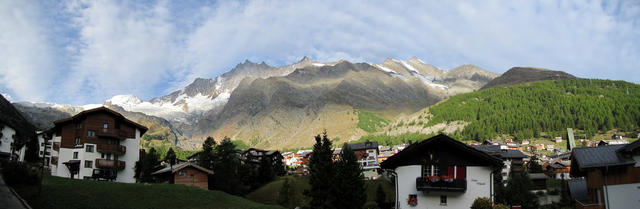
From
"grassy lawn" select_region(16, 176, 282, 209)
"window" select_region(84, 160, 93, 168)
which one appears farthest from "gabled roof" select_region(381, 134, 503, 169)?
"window" select_region(84, 160, 93, 168)

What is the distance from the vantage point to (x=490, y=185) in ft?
105

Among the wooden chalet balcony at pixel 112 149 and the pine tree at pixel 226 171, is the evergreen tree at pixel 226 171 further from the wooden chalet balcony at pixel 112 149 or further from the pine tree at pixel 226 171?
the wooden chalet balcony at pixel 112 149

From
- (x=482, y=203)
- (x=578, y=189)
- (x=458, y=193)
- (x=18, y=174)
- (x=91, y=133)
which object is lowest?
(x=578, y=189)

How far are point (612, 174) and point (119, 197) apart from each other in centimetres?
3780

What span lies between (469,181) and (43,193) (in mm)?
31029

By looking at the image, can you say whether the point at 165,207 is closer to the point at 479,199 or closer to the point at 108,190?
the point at 108,190

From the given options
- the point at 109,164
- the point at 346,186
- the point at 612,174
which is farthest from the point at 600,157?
the point at 109,164

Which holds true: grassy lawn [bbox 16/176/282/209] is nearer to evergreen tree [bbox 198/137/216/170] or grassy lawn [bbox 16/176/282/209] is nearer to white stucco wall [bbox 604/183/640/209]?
white stucco wall [bbox 604/183/640/209]

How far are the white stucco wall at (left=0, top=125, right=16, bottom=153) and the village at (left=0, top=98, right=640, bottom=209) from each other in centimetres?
16

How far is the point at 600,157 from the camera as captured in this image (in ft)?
103

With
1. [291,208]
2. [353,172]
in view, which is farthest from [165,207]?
[291,208]

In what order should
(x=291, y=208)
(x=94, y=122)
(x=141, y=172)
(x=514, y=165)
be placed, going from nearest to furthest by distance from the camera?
1. (x=291, y=208)
2. (x=94, y=122)
3. (x=141, y=172)
4. (x=514, y=165)

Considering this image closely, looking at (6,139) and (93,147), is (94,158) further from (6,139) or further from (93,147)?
(6,139)

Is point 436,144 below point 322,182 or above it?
above
